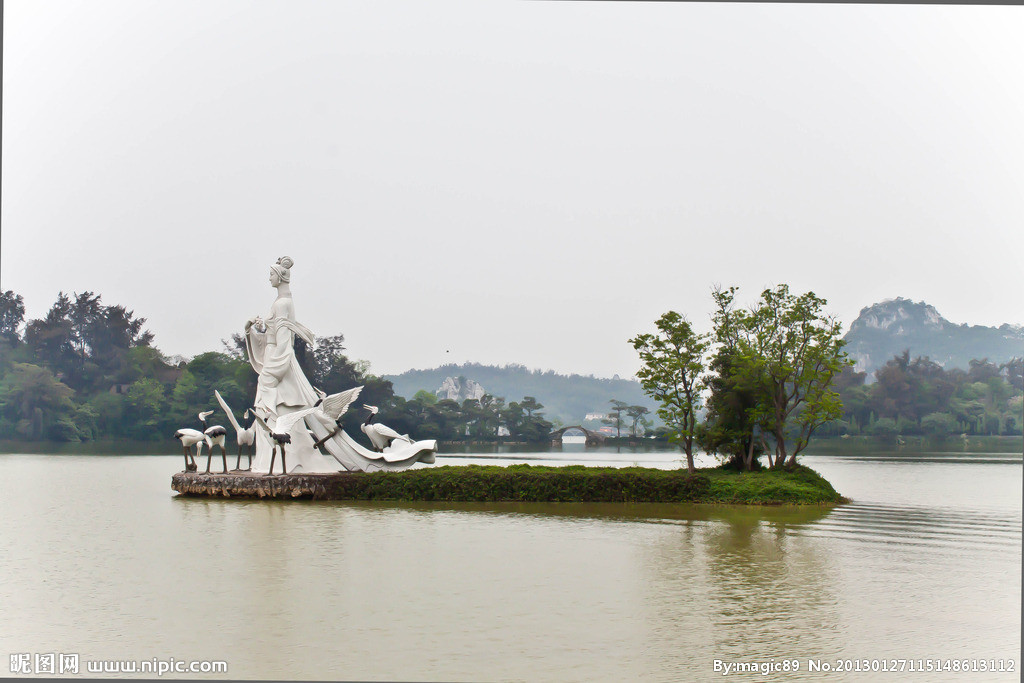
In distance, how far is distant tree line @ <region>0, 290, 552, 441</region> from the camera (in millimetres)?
42375

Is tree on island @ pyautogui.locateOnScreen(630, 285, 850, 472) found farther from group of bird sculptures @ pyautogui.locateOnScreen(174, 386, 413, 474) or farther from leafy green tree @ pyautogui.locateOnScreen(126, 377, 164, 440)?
leafy green tree @ pyautogui.locateOnScreen(126, 377, 164, 440)

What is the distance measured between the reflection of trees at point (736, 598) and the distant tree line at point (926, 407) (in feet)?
136

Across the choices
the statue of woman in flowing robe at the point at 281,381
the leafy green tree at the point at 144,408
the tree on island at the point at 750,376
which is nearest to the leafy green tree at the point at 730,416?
the tree on island at the point at 750,376

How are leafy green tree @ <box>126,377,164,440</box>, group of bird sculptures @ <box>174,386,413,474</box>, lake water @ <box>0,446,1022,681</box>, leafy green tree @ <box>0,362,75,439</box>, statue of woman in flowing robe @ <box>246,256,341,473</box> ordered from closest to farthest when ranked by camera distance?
1. lake water @ <box>0,446,1022,681</box>
2. group of bird sculptures @ <box>174,386,413,474</box>
3. statue of woman in flowing robe @ <box>246,256,341,473</box>
4. leafy green tree @ <box>0,362,75,439</box>
5. leafy green tree @ <box>126,377,164,440</box>

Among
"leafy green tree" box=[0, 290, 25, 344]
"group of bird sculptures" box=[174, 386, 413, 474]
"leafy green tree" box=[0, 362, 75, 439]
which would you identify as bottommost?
"group of bird sculptures" box=[174, 386, 413, 474]

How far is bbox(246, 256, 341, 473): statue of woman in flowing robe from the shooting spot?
56.5 ft

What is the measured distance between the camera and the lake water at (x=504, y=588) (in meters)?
6.86

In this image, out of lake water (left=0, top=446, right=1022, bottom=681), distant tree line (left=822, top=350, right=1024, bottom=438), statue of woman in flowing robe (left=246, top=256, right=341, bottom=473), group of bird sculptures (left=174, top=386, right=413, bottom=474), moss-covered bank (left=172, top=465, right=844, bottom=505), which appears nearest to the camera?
lake water (left=0, top=446, right=1022, bottom=681)

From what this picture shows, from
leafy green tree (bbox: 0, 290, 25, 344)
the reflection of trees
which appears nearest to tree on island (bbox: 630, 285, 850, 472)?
the reflection of trees

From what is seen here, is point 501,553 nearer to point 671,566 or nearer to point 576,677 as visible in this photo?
point 671,566

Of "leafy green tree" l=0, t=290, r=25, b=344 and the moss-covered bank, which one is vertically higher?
"leafy green tree" l=0, t=290, r=25, b=344

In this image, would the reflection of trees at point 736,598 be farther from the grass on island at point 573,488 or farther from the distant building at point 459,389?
the distant building at point 459,389

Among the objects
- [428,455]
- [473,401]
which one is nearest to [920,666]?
[428,455]

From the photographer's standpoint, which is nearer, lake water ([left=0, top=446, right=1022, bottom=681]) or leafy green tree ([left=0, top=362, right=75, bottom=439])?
lake water ([left=0, top=446, right=1022, bottom=681])
